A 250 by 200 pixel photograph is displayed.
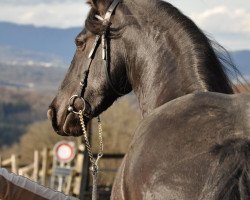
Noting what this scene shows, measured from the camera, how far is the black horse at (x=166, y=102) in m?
2.81

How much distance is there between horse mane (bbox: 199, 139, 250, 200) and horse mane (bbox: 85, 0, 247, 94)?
925 mm

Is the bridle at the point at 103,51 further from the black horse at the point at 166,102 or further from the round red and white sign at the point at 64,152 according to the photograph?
the round red and white sign at the point at 64,152

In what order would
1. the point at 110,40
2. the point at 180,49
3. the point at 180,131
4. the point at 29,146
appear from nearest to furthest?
the point at 180,131, the point at 180,49, the point at 110,40, the point at 29,146

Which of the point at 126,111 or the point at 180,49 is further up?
the point at 180,49

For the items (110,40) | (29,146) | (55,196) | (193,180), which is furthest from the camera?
(29,146)

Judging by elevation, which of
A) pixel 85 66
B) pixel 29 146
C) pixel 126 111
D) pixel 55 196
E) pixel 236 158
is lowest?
pixel 29 146

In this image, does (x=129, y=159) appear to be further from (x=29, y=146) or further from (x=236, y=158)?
(x=29, y=146)

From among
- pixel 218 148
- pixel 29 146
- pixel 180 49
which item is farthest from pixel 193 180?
pixel 29 146

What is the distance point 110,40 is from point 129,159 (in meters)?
1.48

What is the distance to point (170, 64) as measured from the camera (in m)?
4.07

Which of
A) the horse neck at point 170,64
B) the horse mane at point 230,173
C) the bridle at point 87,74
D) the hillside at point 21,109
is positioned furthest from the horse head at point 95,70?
the hillside at point 21,109

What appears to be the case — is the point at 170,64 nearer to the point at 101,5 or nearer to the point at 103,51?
the point at 103,51

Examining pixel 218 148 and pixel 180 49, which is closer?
pixel 218 148

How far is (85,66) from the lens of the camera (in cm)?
468
